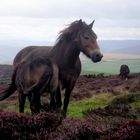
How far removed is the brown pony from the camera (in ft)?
35.6

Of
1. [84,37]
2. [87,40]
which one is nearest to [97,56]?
[87,40]

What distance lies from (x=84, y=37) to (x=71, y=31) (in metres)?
0.41

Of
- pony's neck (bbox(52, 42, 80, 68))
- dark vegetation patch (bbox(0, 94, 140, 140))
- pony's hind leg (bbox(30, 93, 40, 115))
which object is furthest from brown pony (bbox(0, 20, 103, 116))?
dark vegetation patch (bbox(0, 94, 140, 140))

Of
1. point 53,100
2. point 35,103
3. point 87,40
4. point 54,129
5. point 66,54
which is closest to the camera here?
point 54,129

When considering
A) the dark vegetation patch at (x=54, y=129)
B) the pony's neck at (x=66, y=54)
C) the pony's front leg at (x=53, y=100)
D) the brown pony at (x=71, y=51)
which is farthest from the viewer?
the pony's neck at (x=66, y=54)

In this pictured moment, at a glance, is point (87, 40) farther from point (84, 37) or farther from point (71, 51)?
point (71, 51)

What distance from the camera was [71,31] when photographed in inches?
440

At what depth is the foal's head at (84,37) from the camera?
10.8 m

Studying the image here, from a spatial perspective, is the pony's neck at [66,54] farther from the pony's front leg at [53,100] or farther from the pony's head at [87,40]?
the pony's front leg at [53,100]

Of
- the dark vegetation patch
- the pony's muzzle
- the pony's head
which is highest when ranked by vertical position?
the pony's head

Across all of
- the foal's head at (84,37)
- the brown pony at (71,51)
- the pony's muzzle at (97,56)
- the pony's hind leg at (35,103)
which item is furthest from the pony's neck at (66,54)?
the pony's hind leg at (35,103)

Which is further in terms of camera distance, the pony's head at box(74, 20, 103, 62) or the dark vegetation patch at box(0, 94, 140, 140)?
the pony's head at box(74, 20, 103, 62)

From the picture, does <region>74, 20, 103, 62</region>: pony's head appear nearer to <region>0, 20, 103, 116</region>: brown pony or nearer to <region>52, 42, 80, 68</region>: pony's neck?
<region>0, 20, 103, 116</region>: brown pony

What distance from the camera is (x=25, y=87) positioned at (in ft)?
37.5
